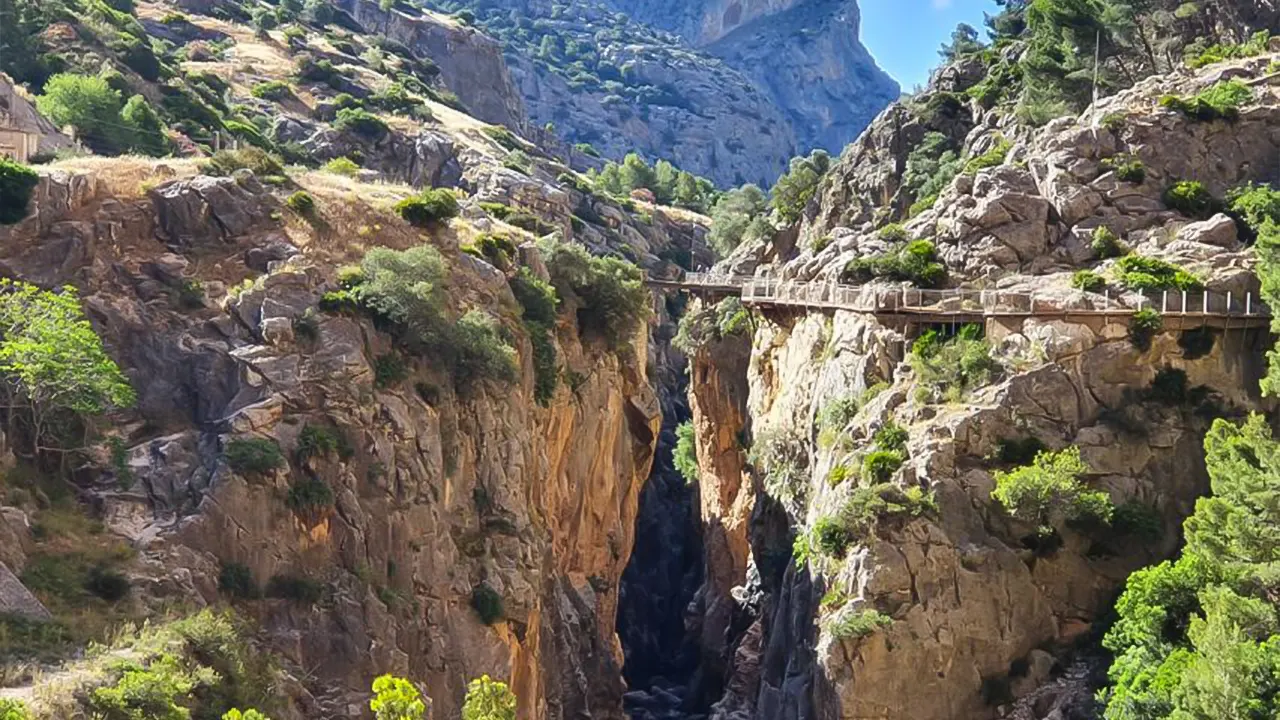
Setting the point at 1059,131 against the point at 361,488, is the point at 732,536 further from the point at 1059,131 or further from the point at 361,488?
the point at 361,488

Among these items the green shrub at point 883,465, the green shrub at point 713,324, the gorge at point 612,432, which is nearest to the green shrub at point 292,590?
the gorge at point 612,432

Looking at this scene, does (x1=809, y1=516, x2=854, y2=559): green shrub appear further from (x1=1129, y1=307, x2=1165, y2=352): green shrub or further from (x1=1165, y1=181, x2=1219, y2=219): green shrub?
(x1=1165, y1=181, x2=1219, y2=219): green shrub

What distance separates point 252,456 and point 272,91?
81.2 m

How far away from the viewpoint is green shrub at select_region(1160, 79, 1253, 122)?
5722 cm

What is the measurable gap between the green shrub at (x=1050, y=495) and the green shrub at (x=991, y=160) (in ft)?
61.2

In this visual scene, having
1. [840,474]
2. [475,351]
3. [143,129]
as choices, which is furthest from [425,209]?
[143,129]

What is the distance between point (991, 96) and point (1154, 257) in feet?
94.5

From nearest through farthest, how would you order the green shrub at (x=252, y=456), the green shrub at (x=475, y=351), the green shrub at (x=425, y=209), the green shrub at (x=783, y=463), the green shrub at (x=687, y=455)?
the green shrub at (x=252, y=456), the green shrub at (x=475, y=351), the green shrub at (x=425, y=209), the green shrub at (x=783, y=463), the green shrub at (x=687, y=455)

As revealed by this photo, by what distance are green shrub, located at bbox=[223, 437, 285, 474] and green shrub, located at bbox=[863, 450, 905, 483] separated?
2213 centimetres

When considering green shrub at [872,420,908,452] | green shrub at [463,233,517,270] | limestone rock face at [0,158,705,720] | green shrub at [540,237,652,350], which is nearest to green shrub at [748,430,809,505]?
green shrub at [540,237,652,350]

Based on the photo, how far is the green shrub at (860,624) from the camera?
45844 mm

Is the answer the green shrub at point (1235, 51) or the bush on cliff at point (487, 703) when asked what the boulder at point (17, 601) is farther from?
Result: the green shrub at point (1235, 51)

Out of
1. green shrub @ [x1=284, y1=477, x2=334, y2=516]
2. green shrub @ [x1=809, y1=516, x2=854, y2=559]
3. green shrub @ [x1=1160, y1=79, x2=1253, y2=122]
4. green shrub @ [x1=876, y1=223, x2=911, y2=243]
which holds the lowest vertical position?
green shrub @ [x1=809, y1=516, x2=854, y2=559]

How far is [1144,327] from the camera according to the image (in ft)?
162
